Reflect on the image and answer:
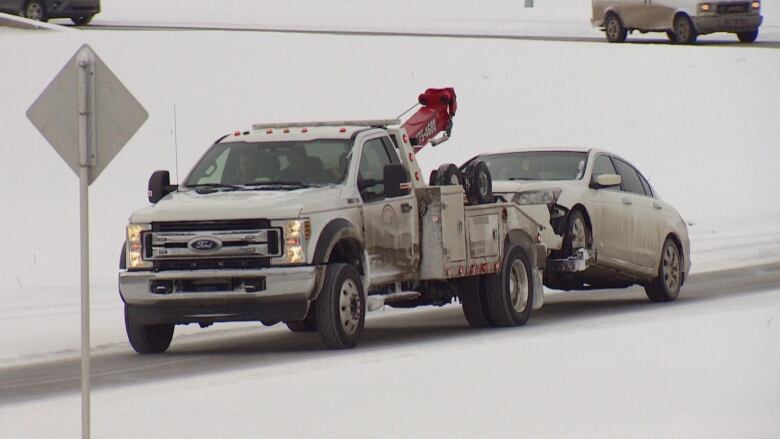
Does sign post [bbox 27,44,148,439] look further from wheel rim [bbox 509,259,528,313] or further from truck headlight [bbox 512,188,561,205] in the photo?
truck headlight [bbox 512,188,561,205]

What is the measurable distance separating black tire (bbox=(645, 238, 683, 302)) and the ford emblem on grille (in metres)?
6.78

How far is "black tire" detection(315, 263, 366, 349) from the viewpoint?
15539 mm

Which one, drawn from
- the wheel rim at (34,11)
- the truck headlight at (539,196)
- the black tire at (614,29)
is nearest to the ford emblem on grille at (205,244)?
the truck headlight at (539,196)

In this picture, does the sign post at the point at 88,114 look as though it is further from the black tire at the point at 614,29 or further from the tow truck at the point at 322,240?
the black tire at the point at 614,29

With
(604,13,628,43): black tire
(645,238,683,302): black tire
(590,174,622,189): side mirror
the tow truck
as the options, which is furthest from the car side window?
(604,13,628,43): black tire

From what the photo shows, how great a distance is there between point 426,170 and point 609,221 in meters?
17.6

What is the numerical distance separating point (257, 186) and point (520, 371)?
3724mm

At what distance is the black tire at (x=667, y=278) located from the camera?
20703mm

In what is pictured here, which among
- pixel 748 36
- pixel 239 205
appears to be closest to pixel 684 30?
pixel 748 36

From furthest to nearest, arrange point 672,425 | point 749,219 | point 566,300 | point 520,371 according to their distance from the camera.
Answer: point 749,219
point 566,300
point 520,371
point 672,425

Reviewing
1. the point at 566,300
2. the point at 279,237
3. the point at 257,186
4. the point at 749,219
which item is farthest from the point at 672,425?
the point at 749,219

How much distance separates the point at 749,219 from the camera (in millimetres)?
34688

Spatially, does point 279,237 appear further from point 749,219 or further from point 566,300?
point 749,219

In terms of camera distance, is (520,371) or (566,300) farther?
(566,300)
